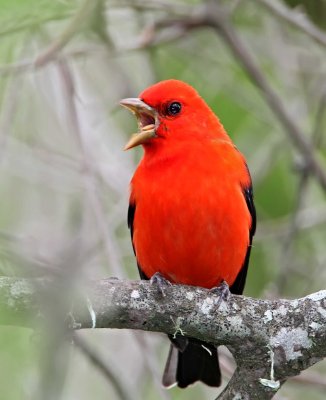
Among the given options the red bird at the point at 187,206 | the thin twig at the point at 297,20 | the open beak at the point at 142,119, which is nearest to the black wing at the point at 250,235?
the red bird at the point at 187,206

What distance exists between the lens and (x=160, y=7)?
5.34 m

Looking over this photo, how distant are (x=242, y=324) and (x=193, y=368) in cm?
136

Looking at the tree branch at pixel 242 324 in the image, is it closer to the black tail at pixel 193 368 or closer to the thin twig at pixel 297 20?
the black tail at pixel 193 368

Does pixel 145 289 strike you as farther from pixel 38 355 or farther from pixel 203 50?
pixel 203 50

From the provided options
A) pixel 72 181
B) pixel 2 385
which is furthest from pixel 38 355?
pixel 72 181

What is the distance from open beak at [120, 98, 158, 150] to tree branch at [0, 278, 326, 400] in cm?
122

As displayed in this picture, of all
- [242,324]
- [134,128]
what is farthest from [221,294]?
[134,128]

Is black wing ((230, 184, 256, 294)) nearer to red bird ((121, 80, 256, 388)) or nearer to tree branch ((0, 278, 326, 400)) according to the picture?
red bird ((121, 80, 256, 388))

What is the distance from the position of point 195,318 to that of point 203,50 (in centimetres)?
405

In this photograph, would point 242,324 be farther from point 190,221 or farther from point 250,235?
point 250,235

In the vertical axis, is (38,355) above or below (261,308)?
above

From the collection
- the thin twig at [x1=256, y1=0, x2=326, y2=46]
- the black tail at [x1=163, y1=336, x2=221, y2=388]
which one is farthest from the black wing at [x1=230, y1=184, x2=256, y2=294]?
the thin twig at [x1=256, y1=0, x2=326, y2=46]

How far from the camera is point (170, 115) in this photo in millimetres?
4223

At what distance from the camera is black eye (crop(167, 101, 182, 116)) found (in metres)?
4.23
